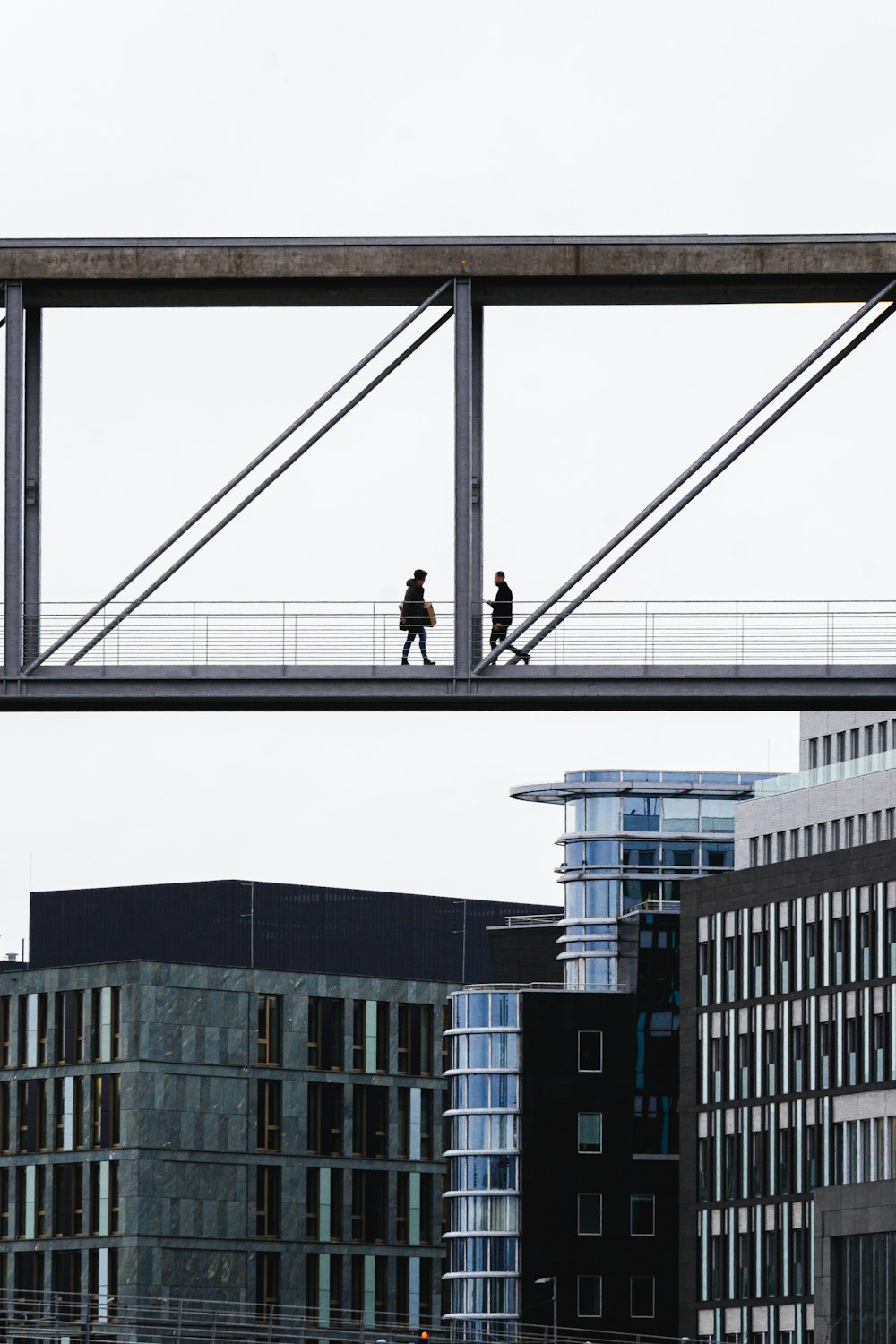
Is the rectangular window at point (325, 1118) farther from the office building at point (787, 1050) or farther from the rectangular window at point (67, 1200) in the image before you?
the office building at point (787, 1050)

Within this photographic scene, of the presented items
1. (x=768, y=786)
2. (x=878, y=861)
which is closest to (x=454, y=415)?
(x=878, y=861)

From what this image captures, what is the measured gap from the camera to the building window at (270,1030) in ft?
413

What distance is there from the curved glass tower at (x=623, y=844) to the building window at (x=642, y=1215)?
30.2 ft

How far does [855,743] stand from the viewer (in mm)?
139625

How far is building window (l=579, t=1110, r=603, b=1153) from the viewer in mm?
124000

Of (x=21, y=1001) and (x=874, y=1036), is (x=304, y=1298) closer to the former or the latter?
(x=21, y=1001)

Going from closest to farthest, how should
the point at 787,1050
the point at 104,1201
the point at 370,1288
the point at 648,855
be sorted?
the point at 787,1050
the point at 104,1201
the point at 370,1288
the point at 648,855

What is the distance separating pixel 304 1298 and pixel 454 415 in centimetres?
9688

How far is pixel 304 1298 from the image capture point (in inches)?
4872

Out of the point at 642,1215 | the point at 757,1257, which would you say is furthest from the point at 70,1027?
the point at 757,1257

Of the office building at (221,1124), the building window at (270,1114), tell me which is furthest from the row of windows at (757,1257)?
the building window at (270,1114)

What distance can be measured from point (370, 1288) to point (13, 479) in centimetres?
9785

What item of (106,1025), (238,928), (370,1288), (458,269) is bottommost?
(370,1288)

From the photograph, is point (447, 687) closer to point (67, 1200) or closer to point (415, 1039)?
point (67, 1200)
